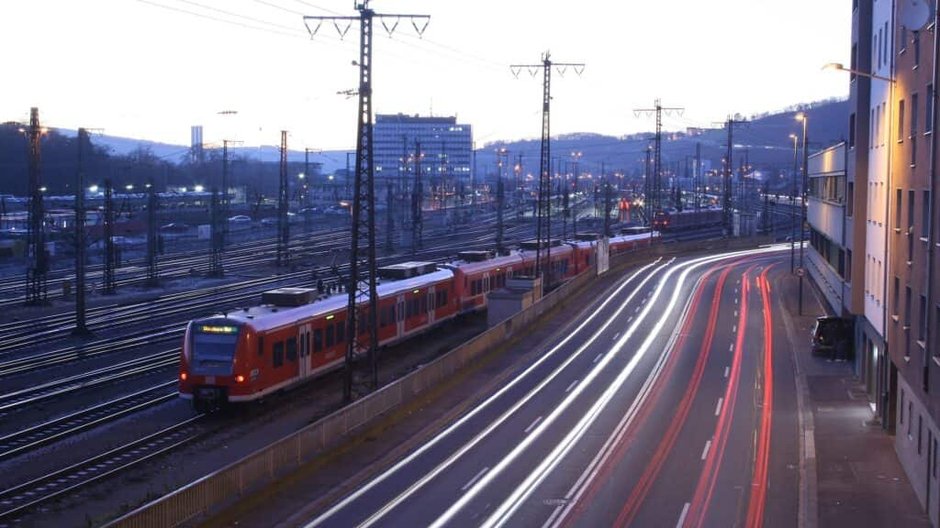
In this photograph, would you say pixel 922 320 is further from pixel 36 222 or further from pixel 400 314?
pixel 36 222

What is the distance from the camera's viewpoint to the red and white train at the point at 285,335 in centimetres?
2212

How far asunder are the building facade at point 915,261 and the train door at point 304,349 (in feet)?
42.5

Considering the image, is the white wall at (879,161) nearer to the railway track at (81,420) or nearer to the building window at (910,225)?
the building window at (910,225)

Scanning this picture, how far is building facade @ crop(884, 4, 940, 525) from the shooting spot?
1630cm

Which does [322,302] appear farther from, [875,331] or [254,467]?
[875,331]

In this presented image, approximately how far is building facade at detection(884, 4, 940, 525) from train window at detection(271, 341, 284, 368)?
1297 centimetres

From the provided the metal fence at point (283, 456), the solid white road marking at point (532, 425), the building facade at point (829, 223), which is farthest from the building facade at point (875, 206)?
the metal fence at point (283, 456)

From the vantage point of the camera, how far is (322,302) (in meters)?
26.4

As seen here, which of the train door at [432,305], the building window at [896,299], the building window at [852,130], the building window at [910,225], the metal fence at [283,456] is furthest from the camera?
the train door at [432,305]

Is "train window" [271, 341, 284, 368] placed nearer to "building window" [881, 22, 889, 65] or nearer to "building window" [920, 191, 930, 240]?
"building window" [920, 191, 930, 240]

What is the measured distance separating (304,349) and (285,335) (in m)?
1.10

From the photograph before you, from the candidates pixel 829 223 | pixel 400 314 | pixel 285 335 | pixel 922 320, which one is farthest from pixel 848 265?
pixel 285 335

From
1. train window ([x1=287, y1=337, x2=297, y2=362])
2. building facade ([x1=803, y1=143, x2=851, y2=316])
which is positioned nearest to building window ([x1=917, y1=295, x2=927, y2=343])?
building facade ([x1=803, y1=143, x2=851, y2=316])

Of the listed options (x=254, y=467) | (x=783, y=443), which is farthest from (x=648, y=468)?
(x=254, y=467)
